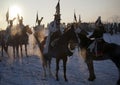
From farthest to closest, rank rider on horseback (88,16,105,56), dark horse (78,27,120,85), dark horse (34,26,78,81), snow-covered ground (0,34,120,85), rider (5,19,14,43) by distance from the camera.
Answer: rider (5,19,14,43)
snow-covered ground (0,34,120,85)
dark horse (34,26,78,81)
rider on horseback (88,16,105,56)
dark horse (78,27,120,85)

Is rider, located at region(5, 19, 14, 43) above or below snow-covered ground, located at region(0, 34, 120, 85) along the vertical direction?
above

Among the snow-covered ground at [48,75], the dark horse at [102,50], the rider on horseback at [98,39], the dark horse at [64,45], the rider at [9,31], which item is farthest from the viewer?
the rider at [9,31]

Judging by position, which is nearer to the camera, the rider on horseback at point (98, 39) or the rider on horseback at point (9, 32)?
the rider on horseback at point (98, 39)

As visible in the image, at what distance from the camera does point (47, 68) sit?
1702 centimetres

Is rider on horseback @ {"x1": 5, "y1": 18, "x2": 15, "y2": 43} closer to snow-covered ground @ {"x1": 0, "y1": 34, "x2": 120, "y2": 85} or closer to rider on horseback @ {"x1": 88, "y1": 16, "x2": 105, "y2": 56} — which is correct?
snow-covered ground @ {"x1": 0, "y1": 34, "x2": 120, "y2": 85}

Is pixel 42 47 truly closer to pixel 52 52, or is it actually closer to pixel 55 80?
pixel 52 52

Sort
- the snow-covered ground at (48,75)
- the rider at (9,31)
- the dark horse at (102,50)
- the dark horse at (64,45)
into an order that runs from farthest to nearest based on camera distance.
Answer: the rider at (9,31) → the snow-covered ground at (48,75) → the dark horse at (64,45) → the dark horse at (102,50)

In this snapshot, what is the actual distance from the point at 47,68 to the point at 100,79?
3.71 m

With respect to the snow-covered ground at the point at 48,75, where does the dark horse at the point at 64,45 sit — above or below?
above

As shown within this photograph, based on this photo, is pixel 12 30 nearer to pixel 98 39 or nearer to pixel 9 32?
pixel 9 32

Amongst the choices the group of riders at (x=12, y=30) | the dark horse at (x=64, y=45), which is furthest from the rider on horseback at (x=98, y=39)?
the group of riders at (x=12, y=30)

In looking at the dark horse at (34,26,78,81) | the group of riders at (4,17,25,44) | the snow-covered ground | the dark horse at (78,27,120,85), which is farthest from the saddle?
the group of riders at (4,17,25,44)

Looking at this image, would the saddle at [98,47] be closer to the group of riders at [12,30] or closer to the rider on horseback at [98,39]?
the rider on horseback at [98,39]

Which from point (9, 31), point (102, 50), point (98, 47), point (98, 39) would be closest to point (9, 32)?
point (9, 31)
